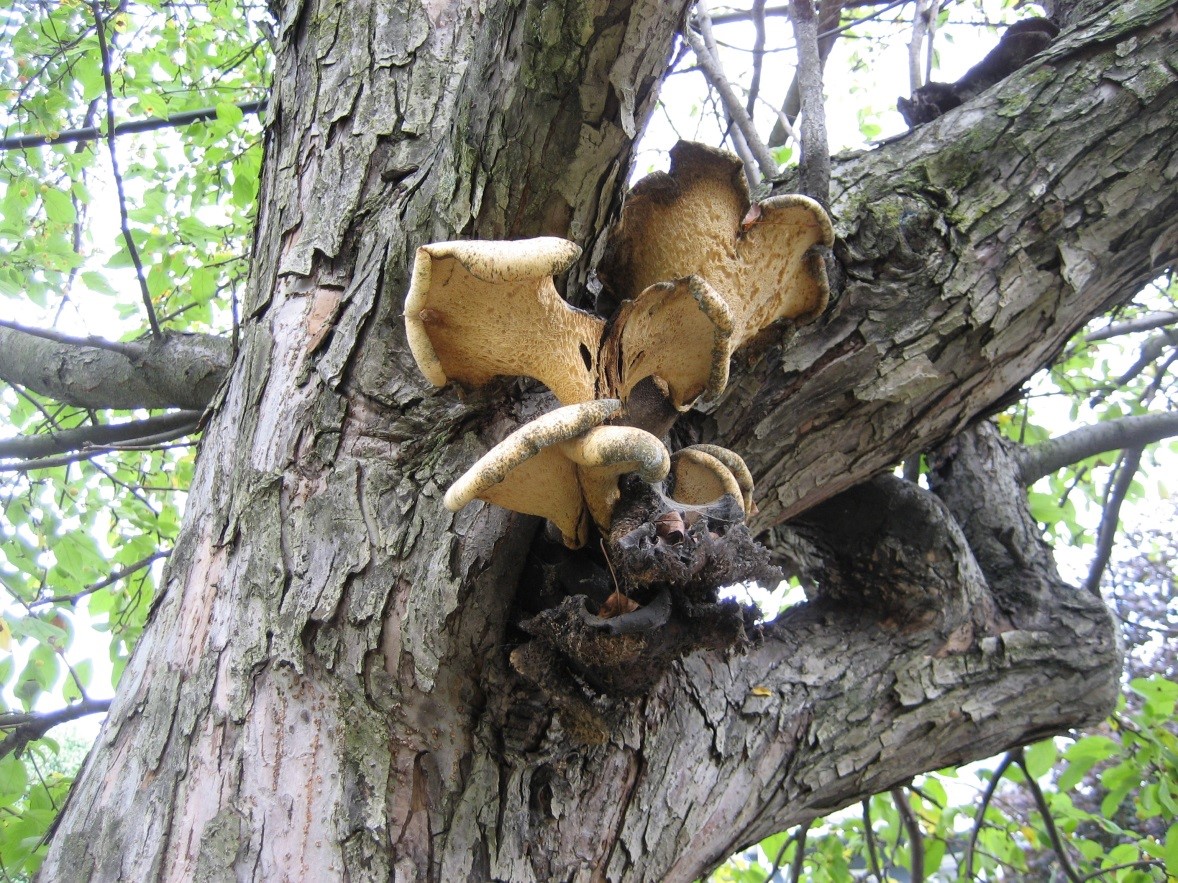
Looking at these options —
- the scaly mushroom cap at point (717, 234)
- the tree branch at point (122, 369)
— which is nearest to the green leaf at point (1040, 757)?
the scaly mushroom cap at point (717, 234)

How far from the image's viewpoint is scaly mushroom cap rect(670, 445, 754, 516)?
1485mm

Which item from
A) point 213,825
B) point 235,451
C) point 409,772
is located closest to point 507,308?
point 235,451

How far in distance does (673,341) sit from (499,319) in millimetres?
346

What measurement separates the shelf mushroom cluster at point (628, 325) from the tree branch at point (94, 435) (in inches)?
67.8

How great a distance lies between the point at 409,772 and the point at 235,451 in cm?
74

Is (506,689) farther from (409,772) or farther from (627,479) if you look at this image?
(627,479)

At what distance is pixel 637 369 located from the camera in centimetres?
156

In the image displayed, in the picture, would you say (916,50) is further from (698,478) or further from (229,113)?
(229,113)

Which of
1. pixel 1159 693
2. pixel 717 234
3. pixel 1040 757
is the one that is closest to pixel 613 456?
pixel 717 234

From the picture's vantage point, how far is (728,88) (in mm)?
2725

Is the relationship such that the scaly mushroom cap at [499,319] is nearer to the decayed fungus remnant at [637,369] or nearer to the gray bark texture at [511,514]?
the decayed fungus remnant at [637,369]

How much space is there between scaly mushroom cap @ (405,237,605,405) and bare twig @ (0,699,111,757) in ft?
6.08

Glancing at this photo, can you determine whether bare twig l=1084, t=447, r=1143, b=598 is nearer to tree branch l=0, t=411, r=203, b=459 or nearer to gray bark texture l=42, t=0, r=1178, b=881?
gray bark texture l=42, t=0, r=1178, b=881

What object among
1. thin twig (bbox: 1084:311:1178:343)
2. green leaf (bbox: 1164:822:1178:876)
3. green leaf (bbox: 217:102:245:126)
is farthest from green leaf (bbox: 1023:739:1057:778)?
green leaf (bbox: 217:102:245:126)
